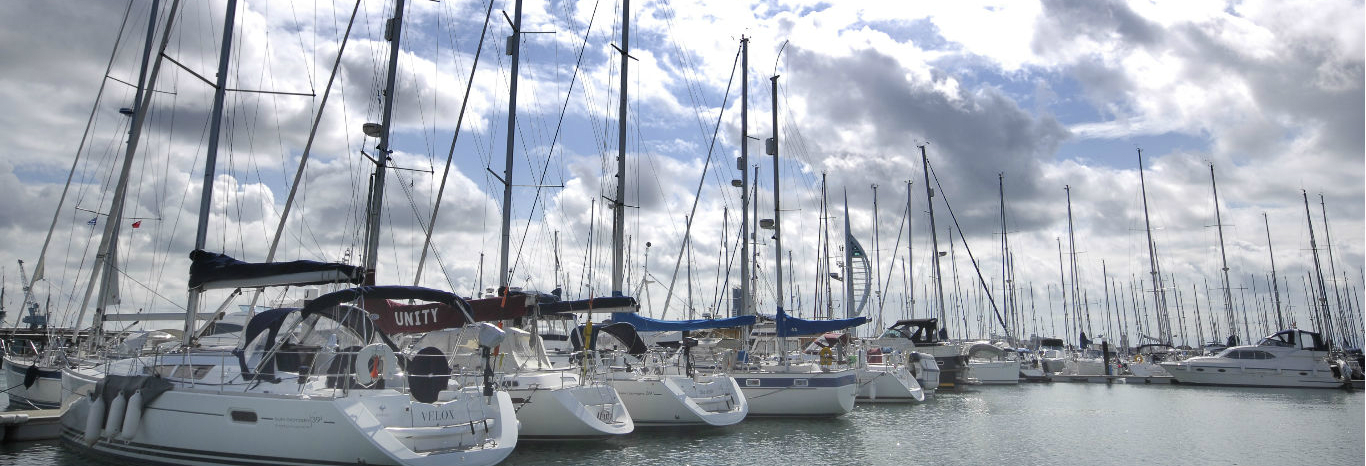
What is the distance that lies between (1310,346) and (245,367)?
51.4 metres

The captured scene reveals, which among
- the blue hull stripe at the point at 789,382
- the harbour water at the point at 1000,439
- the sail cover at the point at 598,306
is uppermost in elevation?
the sail cover at the point at 598,306

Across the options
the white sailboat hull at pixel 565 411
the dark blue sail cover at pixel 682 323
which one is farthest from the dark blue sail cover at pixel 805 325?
the white sailboat hull at pixel 565 411

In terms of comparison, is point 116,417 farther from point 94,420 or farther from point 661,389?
point 661,389

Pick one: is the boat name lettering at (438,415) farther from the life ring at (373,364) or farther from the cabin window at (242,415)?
the cabin window at (242,415)

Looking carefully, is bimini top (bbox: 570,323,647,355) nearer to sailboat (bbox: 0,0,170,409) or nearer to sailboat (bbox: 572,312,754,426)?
sailboat (bbox: 572,312,754,426)

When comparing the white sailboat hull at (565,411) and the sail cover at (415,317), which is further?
the sail cover at (415,317)

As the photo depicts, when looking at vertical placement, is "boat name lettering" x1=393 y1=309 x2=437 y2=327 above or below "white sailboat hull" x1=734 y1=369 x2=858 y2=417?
above

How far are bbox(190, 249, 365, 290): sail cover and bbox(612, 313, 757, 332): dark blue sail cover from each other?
42.0ft

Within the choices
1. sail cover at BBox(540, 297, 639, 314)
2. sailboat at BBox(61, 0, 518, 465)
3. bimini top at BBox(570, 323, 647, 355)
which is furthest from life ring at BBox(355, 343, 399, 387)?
bimini top at BBox(570, 323, 647, 355)

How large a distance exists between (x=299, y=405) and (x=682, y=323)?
1639 centimetres

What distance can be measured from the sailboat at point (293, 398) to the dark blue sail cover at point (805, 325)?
44.3ft

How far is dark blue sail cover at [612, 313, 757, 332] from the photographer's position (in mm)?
27234

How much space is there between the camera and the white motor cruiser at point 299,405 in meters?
12.1

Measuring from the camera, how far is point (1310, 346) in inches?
1788
